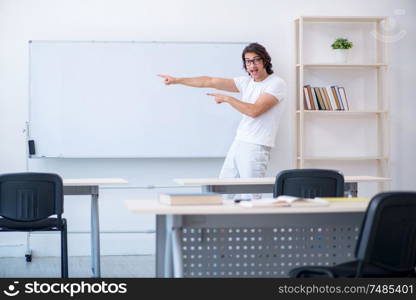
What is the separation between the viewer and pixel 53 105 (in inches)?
268

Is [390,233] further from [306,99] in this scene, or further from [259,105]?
[306,99]

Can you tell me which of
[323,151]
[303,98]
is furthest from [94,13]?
[323,151]

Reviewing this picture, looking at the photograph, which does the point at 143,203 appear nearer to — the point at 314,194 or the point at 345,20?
the point at 314,194

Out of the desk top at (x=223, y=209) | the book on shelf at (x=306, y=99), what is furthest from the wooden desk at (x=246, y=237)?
the book on shelf at (x=306, y=99)

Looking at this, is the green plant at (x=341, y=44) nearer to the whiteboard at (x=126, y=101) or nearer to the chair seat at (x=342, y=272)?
the whiteboard at (x=126, y=101)

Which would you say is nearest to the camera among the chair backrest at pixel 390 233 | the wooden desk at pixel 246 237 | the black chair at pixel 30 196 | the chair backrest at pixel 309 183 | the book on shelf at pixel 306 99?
the chair backrest at pixel 390 233

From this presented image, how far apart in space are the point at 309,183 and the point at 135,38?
301cm

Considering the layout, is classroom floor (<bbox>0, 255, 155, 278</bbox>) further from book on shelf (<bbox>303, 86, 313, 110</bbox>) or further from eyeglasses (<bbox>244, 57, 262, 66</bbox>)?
book on shelf (<bbox>303, 86, 313, 110</bbox>)

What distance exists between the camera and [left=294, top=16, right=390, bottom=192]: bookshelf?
23.7 feet

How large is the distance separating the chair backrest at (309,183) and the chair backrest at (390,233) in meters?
1.37

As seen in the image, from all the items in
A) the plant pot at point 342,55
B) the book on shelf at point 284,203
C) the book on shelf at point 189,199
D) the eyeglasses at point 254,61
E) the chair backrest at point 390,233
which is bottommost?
the chair backrest at point 390,233

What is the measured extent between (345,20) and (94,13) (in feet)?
7.78

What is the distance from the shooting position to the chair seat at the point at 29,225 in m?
4.98

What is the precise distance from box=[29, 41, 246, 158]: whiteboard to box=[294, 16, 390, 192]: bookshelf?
73 cm
